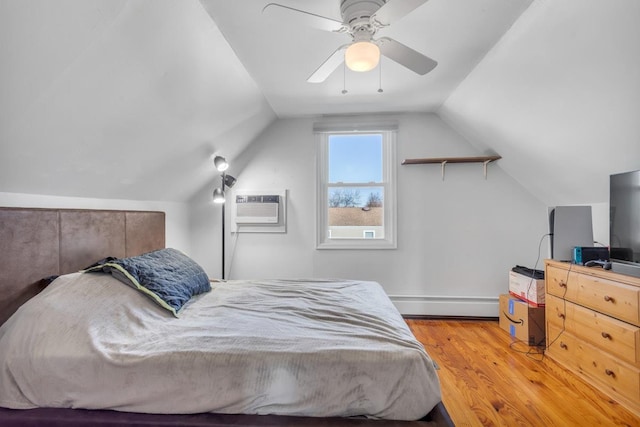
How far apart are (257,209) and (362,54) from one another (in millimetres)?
2281

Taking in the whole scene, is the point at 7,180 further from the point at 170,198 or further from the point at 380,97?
the point at 380,97

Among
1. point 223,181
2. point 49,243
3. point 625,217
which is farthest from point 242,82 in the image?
point 625,217

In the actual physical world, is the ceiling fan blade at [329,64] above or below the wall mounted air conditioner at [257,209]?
above

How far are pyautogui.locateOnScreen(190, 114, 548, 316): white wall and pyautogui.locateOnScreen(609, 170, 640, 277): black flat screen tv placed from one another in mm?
1219

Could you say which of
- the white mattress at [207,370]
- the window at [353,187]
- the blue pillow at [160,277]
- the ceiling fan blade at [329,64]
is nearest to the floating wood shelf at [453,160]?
the window at [353,187]

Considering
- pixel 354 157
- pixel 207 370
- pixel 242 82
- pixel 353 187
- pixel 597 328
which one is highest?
pixel 242 82

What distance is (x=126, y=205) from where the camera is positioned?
2320 millimetres

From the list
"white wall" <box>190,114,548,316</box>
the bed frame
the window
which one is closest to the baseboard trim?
"white wall" <box>190,114,548,316</box>

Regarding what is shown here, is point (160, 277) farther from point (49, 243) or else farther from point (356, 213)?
point (356, 213)

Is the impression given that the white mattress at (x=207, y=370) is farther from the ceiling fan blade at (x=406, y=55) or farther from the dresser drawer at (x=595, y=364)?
the dresser drawer at (x=595, y=364)

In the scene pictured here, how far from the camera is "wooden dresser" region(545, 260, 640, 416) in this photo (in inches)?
67.1

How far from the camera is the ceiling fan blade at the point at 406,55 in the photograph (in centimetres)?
146

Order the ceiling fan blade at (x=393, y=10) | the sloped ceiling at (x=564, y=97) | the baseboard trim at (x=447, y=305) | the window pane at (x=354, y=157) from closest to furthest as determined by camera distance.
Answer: the ceiling fan blade at (x=393, y=10)
the sloped ceiling at (x=564, y=97)
the baseboard trim at (x=447, y=305)
the window pane at (x=354, y=157)

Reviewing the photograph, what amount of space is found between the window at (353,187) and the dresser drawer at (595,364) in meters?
1.71
